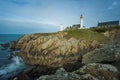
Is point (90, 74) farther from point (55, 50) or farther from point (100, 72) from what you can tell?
point (55, 50)

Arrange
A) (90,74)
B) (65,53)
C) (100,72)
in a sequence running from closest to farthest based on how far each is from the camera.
Answer: (90,74)
(100,72)
(65,53)

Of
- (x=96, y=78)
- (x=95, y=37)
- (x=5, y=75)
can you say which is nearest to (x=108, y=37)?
(x=95, y=37)

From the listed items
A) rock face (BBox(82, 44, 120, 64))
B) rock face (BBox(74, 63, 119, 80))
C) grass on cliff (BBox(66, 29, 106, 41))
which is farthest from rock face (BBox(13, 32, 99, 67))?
rock face (BBox(74, 63, 119, 80))

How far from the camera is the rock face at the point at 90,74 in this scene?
→ 1580cm

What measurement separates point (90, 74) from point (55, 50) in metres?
24.6

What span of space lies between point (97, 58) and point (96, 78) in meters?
13.9

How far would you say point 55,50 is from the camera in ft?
135

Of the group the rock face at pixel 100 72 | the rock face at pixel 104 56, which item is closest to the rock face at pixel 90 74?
the rock face at pixel 100 72

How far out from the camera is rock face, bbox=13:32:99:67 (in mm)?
39594

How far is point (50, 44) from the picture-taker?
43.9 meters

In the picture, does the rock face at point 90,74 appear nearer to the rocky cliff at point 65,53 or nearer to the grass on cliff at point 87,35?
the rocky cliff at point 65,53

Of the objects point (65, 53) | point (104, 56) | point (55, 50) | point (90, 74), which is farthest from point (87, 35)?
point (90, 74)

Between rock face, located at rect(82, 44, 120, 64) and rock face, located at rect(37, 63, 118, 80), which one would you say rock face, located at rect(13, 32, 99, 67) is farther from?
rock face, located at rect(37, 63, 118, 80)

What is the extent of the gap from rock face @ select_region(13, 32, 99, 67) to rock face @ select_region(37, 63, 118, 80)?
19.7 meters
